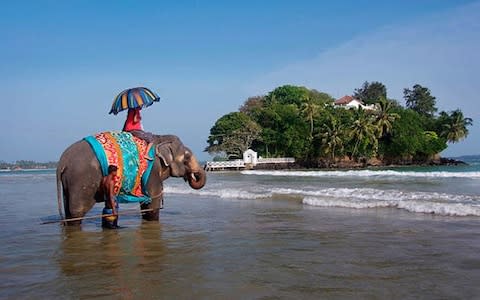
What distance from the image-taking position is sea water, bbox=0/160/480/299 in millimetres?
4301

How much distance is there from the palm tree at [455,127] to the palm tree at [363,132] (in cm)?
1430

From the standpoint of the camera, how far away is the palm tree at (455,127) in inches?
2657

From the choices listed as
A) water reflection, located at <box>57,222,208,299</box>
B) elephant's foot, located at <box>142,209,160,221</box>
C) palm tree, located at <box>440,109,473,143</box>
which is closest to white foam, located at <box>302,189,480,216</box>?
elephant's foot, located at <box>142,209,160,221</box>

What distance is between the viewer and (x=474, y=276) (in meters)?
4.65

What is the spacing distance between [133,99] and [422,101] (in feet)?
283

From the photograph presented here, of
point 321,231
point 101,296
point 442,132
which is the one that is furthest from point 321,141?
point 101,296

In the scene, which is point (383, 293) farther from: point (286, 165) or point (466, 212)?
point (286, 165)

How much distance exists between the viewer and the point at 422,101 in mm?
86312

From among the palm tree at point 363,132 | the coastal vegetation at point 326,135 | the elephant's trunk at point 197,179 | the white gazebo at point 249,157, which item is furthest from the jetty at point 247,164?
the elephant's trunk at point 197,179

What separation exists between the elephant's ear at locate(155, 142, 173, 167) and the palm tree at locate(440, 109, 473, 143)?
217 ft

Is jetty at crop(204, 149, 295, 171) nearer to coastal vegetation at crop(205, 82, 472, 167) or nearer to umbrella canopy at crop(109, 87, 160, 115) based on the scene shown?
coastal vegetation at crop(205, 82, 472, 167)

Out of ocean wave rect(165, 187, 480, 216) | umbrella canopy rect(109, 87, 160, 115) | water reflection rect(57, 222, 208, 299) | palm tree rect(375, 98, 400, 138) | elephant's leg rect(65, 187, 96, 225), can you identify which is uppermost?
palm tree rect(375, 98, 400, 138)

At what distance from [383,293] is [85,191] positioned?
16.5 ft

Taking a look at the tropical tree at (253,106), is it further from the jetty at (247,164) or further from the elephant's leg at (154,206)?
the elephant's leg at (154,206)
